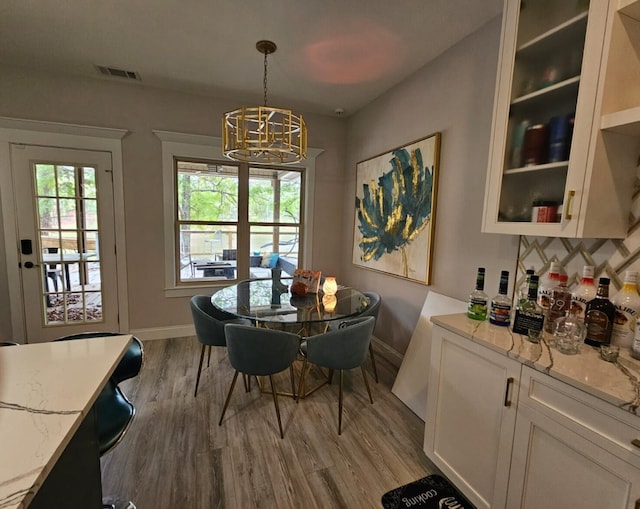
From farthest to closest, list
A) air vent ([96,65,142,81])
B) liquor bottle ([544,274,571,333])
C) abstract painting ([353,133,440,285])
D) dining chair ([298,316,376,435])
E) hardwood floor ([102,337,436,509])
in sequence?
1. air vent ([96,65,142,81])
2. abstract painting ([353,133,440,285])
3. dining chair ([298,316,376,435])
4. hardwood floor ([102,337,436,509])
5. liquor bottle ([544,274,571,333])

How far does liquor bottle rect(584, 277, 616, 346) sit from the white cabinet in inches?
14.8

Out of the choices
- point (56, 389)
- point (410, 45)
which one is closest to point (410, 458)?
point (56, 389)

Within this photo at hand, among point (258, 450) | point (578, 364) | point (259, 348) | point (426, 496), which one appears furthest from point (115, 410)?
point (578, 364)

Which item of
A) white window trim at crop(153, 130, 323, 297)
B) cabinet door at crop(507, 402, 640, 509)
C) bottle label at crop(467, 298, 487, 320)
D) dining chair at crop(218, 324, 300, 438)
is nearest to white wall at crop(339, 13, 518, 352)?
bottle label at crop(467, 298, 487, 320)

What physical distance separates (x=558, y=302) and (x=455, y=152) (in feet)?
4.42

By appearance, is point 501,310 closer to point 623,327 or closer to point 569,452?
point 623,327

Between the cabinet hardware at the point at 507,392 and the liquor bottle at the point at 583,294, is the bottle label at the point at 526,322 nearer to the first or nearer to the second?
the liquor bottle at the point at 583,294

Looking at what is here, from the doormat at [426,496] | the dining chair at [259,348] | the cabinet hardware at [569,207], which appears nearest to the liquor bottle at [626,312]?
the cabinet hardware at [569,207]

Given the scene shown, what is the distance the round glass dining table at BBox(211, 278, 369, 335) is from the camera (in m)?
2.17

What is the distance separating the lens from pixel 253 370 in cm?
200

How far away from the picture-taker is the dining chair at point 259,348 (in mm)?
1933

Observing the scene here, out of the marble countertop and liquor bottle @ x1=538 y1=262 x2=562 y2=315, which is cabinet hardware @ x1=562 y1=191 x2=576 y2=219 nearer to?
liquor bottle @ x1=538 y1=262 x2=562 y2=315

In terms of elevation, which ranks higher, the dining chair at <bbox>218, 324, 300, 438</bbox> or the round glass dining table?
the round glass dining table

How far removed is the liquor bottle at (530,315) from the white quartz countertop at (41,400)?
5.58ft
